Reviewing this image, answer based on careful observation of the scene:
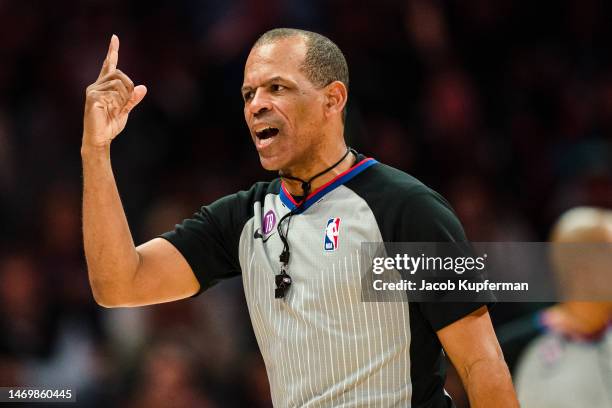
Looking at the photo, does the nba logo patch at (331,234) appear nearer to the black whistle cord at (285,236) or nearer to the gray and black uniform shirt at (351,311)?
the gray and black uniform shirt at (351,311)

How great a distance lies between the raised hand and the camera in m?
2.77

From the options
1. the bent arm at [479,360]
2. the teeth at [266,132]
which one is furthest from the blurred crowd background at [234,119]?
the bent arm at [479,360]

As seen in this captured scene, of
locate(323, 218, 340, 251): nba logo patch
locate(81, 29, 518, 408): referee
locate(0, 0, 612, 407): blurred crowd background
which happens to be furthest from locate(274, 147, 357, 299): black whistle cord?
locate(0, 0, 612, 407): blurred crowd background

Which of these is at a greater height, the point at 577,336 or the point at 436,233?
the point at 436,233

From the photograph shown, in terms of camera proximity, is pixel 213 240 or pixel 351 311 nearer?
pixel 351 311

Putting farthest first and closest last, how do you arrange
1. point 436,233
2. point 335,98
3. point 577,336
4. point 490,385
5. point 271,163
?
point 577,336 → point 335,98 → point 271,163 → point 436,233 → point 490,385

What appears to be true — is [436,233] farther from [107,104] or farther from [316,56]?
[107,104]

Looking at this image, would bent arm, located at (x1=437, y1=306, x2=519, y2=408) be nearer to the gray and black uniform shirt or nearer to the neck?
the gray and black uniform shirt

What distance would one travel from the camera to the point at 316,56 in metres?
2.94

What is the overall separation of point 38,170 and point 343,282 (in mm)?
3848

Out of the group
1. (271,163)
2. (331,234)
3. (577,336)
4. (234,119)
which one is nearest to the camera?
(331,234)

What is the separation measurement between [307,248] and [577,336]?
1475 mm

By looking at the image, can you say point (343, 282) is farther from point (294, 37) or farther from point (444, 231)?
point (294, 37)

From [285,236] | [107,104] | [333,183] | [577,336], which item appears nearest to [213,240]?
[285,236]
